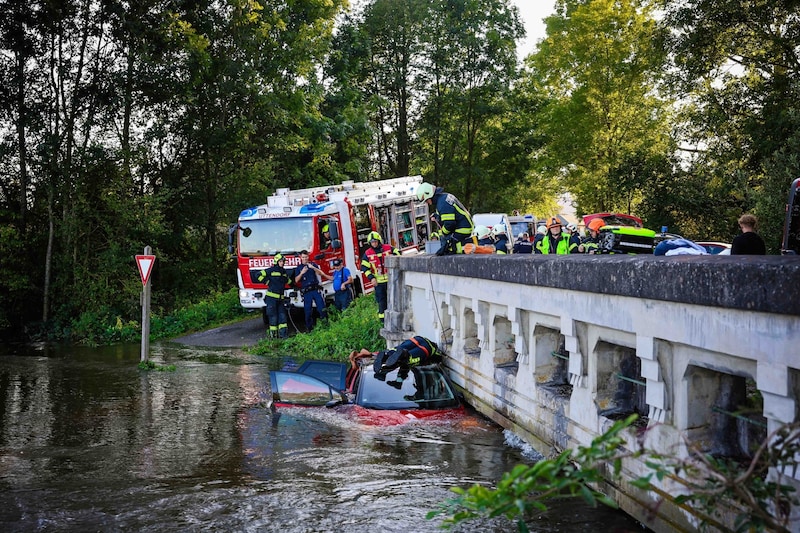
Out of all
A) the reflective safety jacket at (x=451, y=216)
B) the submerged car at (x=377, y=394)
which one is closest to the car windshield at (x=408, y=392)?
the submerged car at (x=377, y=394)

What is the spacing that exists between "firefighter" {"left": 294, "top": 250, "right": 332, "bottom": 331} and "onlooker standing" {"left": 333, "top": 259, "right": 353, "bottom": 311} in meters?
0.37

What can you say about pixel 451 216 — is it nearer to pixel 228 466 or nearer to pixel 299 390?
pixel 299 390

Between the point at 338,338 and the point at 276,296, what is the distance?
2.45m

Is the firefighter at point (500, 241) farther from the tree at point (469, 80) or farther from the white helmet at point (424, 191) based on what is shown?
the tree at point (469, 80)

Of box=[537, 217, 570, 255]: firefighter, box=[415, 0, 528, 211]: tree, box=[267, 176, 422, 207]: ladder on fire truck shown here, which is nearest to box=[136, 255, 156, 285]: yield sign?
box=[267, 176, 422, 207]: ladder on fire truck

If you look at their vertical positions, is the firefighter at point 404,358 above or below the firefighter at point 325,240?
below

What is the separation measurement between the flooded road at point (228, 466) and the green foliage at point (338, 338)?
11.5 feet

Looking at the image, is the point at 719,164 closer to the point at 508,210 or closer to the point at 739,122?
the point at 739,122

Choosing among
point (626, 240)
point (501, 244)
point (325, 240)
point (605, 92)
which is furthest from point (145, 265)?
point (605, 92)

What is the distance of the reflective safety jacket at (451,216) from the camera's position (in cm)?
1172

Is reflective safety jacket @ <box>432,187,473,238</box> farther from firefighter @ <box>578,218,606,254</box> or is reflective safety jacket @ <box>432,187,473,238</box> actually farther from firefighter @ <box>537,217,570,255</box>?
firefighter @ <box>537,217,570,255</box>

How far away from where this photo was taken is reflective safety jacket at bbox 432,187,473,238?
11.7m

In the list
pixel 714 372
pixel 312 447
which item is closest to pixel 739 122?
pixel 312 447

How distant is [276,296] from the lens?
18.8 meters
